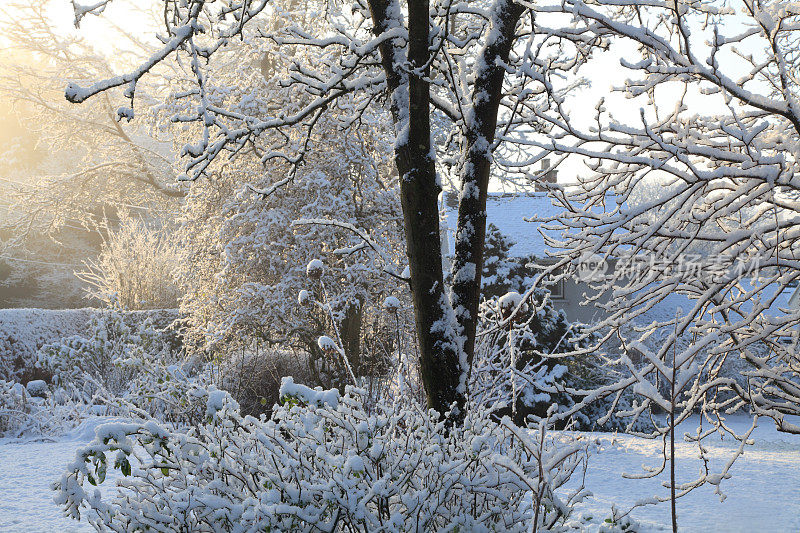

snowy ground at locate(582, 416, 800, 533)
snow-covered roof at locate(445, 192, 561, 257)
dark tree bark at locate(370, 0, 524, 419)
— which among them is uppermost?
snow-covered roof at locate(445, 192, 561, 257)

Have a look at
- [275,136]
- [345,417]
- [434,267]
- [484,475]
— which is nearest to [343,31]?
[434,267]

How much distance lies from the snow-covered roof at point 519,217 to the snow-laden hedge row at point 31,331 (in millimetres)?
10106

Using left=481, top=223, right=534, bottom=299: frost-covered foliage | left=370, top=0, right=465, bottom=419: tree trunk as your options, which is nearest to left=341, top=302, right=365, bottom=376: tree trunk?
left=370, top=0, right=465, bottom=419: tree trunk

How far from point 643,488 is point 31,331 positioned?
1057 centimetres

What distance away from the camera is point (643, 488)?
4.71 meters

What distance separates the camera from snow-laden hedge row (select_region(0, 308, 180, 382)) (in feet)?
34.0

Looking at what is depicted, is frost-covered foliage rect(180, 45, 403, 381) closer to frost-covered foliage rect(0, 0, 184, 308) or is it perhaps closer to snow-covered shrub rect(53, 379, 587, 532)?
snow-covered shrub rect(53, 379, 587, 532)

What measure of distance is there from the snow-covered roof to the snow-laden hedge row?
1011 centimetres

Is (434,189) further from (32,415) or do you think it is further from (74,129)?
(74,129)

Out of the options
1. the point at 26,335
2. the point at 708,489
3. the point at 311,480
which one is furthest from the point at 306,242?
the point at 26,335

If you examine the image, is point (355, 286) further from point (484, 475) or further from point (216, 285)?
point (484, 475)

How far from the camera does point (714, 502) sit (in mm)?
4258

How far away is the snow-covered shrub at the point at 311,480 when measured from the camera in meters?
2.36

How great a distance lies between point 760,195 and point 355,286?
568 cm
